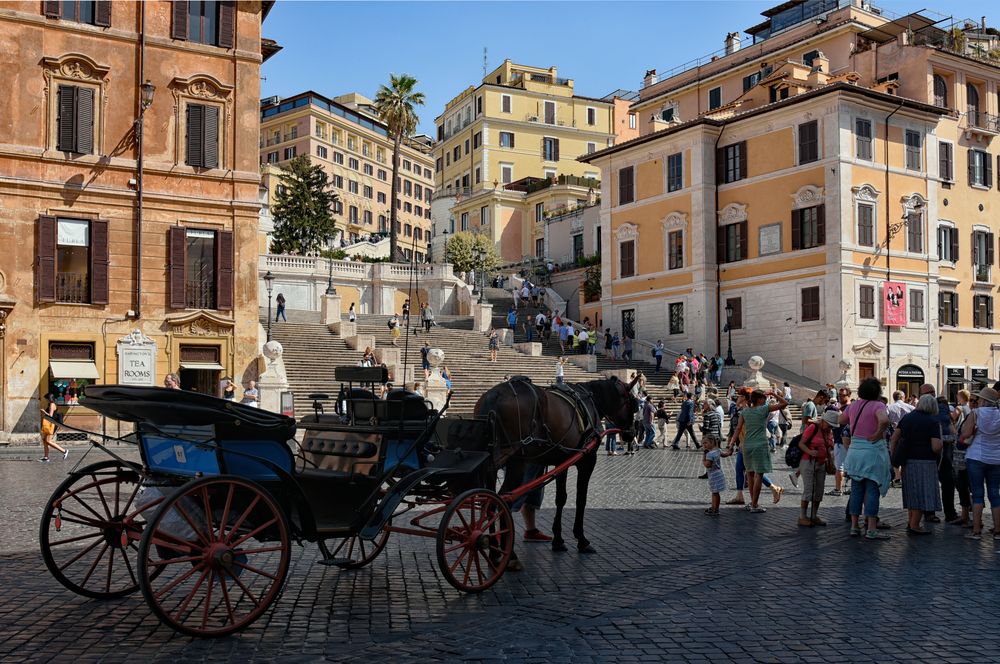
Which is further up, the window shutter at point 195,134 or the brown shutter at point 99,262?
the window shutter at point 195,134

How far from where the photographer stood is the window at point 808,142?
3762 centimetres

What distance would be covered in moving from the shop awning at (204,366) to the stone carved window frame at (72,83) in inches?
248

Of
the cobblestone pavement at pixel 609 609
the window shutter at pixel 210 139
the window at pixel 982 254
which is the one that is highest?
the window shutter at pixel 210 139

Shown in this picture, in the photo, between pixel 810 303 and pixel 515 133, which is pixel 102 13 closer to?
pixel 810 303

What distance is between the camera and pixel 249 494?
6.55m

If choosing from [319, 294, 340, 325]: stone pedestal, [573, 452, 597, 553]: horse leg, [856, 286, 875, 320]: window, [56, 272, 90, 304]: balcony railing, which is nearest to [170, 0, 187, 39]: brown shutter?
[56, 272, 90, 304]: balcony railing

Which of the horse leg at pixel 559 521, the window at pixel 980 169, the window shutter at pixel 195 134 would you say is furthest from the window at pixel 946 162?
the horse leg at pixel 559 521

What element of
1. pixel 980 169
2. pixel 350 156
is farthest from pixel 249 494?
pixel 350 156

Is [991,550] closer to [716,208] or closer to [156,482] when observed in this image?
[156,482]

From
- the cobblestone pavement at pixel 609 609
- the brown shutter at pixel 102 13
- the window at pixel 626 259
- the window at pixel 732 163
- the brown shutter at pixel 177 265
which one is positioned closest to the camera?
the cobblestone pavement at pixel 609 609

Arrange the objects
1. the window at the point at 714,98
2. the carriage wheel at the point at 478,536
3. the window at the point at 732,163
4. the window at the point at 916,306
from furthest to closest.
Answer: the window at the point at 714,98 < the window at the point at 732,163 < the window at the point at 916,306 < the carriage wheel at the point at 478,536

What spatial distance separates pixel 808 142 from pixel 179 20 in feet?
79.2

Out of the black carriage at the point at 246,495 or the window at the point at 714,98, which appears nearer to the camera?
the black carriage at the point at 246,495

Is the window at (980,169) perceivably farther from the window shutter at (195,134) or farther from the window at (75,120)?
the window at (75,120)
